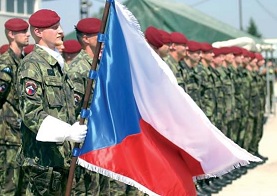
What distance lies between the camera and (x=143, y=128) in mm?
5016

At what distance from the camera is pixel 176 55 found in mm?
9422

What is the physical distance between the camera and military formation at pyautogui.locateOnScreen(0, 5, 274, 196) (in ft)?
16.8

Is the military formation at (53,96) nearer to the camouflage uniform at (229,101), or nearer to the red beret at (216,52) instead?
the camouflage uniform at (229,101)

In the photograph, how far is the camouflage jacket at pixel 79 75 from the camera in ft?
20.0

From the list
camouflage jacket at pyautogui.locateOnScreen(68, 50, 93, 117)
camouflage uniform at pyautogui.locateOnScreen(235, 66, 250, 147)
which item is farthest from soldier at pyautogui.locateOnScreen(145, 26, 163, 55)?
camouflage uniform at pyautogui.locateOnScreen(235, 66, 250, 147)

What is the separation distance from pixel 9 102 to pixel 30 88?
6.65ft

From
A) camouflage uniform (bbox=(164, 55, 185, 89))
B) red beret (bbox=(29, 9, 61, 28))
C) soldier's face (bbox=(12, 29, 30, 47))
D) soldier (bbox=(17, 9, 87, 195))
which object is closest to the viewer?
soldier (bbox=(17, 9, 87, 195))

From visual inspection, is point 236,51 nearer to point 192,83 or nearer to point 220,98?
point 220,98

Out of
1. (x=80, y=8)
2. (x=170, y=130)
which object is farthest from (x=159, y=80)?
(x=80, y=8)

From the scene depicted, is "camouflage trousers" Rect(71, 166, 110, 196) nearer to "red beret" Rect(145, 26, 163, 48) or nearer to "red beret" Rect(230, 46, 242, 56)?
"red beret" Rect(145, 26, 163, 48)

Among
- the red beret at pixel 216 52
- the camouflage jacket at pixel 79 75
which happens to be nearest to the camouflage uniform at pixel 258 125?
the red beret at pixel 216 52

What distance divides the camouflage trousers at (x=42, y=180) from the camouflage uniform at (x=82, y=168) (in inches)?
21.1

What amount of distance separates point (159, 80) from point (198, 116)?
341 mm

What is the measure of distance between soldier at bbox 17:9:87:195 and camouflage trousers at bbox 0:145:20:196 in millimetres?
1666
